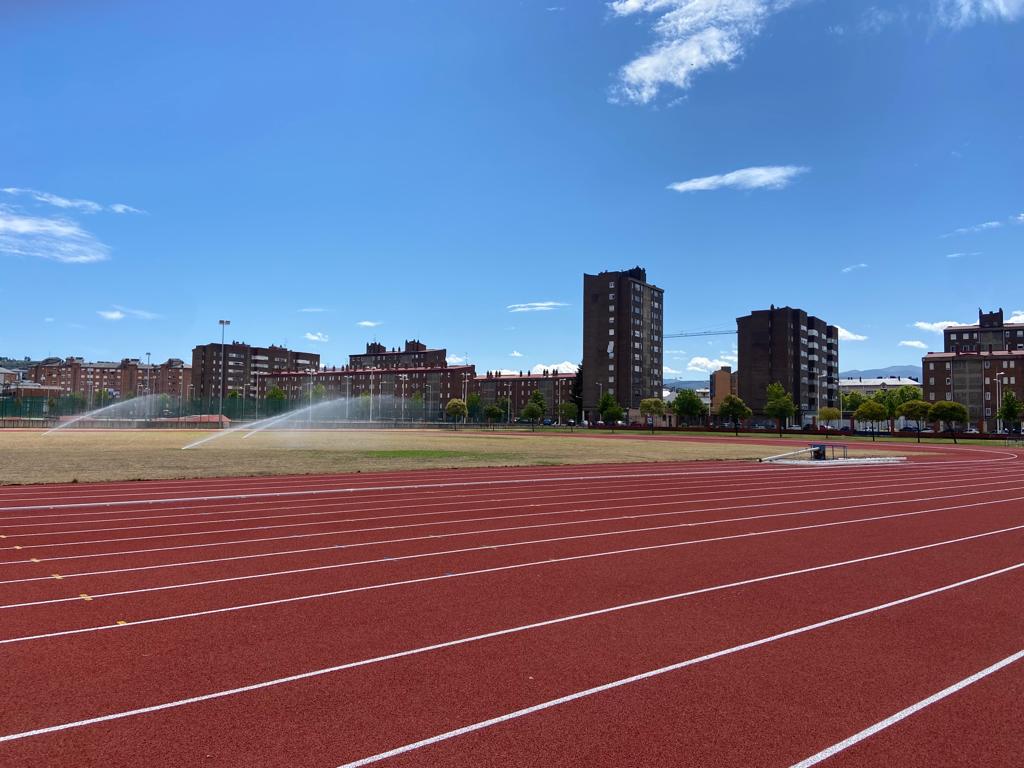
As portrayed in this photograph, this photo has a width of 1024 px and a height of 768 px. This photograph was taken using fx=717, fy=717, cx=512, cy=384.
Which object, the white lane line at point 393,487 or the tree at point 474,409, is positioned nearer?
the white lane line at point 393,487

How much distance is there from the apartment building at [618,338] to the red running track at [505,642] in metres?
127

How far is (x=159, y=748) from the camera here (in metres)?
4.76

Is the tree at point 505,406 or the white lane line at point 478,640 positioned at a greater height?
the tree at point 505,406

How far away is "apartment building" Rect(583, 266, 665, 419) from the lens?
462 ft

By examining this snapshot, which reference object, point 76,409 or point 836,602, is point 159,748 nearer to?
point 836,602

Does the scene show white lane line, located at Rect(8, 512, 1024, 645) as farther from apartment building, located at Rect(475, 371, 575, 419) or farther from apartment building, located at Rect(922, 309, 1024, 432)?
apartment building, located at Rect(475, 371, 575, 419)

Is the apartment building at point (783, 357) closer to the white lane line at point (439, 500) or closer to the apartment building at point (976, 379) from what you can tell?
the apartment building at point (976, 379)

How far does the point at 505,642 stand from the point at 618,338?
136369 mm

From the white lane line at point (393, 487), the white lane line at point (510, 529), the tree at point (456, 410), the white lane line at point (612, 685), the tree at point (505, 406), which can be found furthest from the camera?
the tree at point (505, 406)

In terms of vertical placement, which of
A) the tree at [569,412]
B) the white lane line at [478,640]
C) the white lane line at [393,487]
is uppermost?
the tree at [569,412]

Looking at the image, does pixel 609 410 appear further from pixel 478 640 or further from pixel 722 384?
pixel 478 640

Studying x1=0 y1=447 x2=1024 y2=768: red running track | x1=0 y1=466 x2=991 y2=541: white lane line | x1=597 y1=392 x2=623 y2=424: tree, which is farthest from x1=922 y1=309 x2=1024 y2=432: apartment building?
x1=0 y1=447 x2=1024 y2=768: red running track

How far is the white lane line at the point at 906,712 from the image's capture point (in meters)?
4.77

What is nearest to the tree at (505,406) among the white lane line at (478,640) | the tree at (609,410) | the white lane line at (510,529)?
the tree at (609,410)
